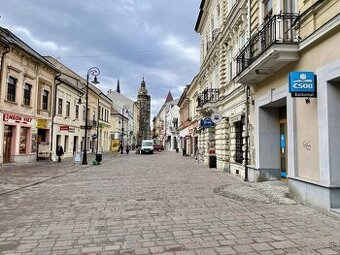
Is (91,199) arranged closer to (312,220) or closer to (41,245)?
(41,245)

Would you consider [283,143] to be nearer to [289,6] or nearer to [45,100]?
[289,6]

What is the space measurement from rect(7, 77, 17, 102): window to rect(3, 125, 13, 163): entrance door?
1.92 meters

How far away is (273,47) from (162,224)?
5.50m

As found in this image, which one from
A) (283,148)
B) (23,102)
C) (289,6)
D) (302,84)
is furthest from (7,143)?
(302,84)

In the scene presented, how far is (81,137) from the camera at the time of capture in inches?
1474

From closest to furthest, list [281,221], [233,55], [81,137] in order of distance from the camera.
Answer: [281,221], [233,55], [81,137]

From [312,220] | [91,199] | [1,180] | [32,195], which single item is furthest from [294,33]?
[1,180]

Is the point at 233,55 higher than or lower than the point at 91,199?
higher

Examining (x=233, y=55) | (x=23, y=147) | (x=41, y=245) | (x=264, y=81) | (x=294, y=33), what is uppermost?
(x=233, y=55)

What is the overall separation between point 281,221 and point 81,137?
3375cm

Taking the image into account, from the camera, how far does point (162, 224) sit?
608 centimetres

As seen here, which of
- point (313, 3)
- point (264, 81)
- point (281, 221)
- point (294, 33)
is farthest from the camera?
point (264, 81)

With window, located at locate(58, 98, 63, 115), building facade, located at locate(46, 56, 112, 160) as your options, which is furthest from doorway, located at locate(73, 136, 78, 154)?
window, located at locate(58, 98, 63, 115)

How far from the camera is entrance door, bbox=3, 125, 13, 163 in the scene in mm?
20484
